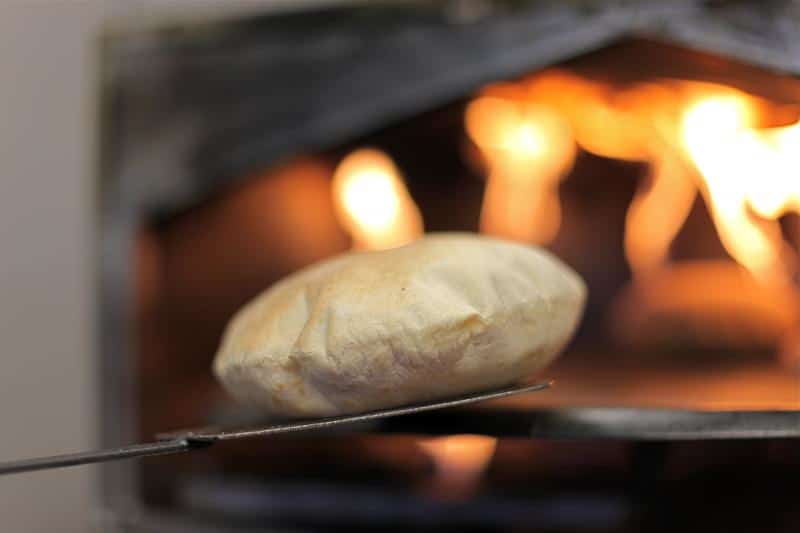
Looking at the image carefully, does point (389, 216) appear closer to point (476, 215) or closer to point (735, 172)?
point (476, 215)

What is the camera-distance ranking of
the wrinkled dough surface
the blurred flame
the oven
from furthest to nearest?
the blurred flame → the oven → the wrinkled dough surface

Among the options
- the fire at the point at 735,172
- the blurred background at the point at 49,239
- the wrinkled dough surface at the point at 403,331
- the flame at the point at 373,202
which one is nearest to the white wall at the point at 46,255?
the blurred background at the point at 49,239

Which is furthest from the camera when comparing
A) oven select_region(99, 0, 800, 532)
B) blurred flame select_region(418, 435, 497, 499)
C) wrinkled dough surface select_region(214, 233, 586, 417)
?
blurred flame select_region(418, 435, 497, 499)

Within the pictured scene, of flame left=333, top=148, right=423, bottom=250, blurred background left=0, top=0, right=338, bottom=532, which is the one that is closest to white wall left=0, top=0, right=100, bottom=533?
blurred background left=0, top=0, right=338, bottom=532

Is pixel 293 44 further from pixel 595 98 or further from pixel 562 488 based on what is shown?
pixel 562 488

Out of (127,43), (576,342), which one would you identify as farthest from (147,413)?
(576,342)

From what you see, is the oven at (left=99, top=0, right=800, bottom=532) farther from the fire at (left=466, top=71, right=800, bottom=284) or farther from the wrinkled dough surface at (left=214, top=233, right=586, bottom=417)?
the wrinkled dough surface at (left=214, top=233, right=586, bottom=417)

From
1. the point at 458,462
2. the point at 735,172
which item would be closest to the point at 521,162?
the point at 735,172
